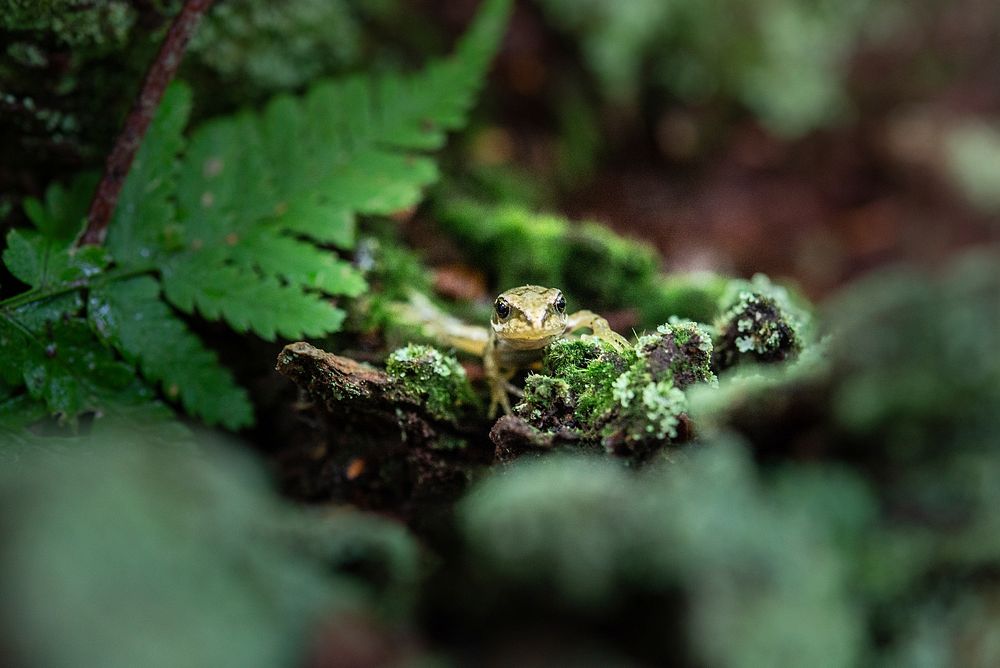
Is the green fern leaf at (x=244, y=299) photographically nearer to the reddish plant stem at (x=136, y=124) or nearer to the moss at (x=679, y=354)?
the reddish plant stem at (x=136, y=124)

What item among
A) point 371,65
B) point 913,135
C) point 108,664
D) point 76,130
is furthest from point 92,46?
point 913,135

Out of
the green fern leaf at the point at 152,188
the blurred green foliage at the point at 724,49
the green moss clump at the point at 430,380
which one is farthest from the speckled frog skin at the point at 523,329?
the blurred green foliage at the point at 724,49

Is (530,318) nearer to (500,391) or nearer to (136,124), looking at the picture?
(500,391)

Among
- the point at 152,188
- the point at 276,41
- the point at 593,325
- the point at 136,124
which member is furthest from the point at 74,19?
the point at 593,325

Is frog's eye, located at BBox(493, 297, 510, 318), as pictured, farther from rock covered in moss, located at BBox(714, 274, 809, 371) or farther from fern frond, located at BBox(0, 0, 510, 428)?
rock covered in moss, located at BBox(714, 274, 809, 371)

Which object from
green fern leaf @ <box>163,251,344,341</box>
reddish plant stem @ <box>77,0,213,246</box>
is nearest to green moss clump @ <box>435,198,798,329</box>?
green fern leaf @ <box>163,251,344,341</box>

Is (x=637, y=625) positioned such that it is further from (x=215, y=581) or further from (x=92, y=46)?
(x=92, y=46)

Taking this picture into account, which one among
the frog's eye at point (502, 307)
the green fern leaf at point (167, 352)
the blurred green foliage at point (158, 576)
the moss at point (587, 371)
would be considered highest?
the frog's eye at point (502, 307)
